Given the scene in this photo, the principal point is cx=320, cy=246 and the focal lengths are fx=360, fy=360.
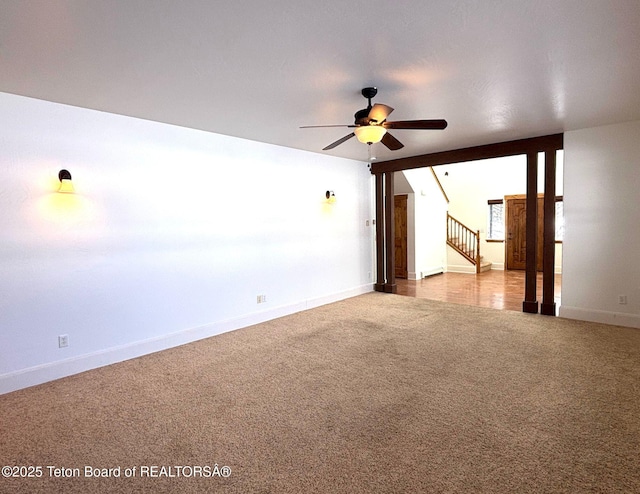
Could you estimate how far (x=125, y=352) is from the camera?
3.79m

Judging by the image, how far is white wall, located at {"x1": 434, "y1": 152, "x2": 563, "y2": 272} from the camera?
31.8ft

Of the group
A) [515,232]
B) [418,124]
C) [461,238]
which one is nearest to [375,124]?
[418,124]

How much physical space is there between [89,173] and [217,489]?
3.12m

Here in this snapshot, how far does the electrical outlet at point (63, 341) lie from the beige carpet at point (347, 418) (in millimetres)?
330

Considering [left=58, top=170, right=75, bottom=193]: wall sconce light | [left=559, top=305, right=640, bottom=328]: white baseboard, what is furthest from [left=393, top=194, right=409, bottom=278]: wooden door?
[left=58, top=170, right=75, bottom=193]: wall sconce light

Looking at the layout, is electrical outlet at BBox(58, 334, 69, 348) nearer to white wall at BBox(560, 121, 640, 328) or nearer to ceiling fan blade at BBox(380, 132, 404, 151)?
ceiling fan blade at BBox(380, 132, 404, 151)

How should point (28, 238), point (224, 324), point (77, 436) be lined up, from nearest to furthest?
point (77, 436)
point (28, 238)
point (224, 324)

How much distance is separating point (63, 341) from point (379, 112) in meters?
Result: 3.56

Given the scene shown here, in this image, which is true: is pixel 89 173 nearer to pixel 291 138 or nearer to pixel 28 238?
pixel 28 238

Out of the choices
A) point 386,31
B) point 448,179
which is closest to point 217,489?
point 386,31

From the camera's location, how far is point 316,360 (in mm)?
3646

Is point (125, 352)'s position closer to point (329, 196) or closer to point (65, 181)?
point (65, 181)

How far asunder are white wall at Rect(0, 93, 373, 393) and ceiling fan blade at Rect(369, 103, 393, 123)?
92.8 inches

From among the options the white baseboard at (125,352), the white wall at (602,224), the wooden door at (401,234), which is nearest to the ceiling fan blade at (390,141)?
the white wall at (602,224)
